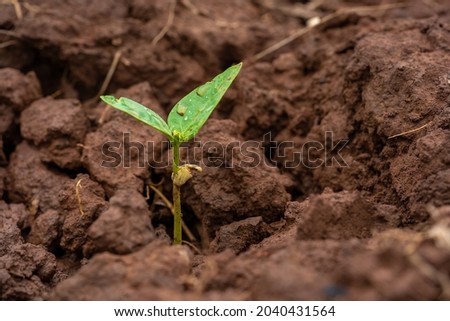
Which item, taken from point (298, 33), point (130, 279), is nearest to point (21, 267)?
point (130, 279)

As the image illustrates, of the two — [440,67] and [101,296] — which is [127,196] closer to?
[101,296]

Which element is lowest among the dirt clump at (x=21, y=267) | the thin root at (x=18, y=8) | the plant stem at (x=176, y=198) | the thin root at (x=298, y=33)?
the dirt clump at (x=21, y=267)

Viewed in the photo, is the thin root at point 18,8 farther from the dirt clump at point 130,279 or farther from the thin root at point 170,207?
the dirt clump at point 130,279

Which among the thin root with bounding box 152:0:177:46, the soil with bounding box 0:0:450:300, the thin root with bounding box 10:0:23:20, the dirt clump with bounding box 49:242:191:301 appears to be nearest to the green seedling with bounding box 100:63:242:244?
the soil with bounding box 0:0:450:300

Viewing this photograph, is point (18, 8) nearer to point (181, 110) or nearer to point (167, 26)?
point (167, 26)

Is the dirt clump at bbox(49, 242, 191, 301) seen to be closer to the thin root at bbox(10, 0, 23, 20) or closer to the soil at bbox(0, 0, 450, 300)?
the soil at bbox(0, 0, 450, 300)

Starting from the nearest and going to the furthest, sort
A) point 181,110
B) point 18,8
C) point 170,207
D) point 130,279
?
point 130,279 < point 181,110 < point 170,207 < point 18,8

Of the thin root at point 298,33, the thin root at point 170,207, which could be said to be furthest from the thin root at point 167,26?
the thin root at point 170,207
